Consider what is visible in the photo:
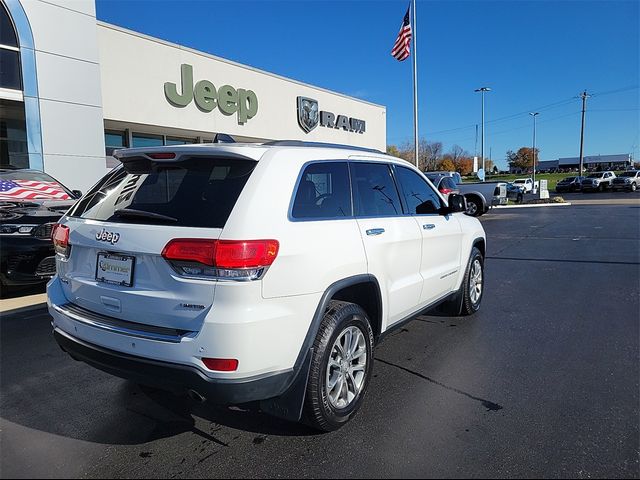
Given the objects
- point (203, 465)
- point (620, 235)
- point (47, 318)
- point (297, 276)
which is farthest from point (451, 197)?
point (620, 235)

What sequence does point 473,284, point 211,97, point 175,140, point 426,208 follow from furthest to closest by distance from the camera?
point 175,140
point 211,97
point 473,284
point 426,208

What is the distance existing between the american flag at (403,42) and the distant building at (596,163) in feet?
350

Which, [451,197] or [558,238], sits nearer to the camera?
[451,197]

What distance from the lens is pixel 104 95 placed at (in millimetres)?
13320

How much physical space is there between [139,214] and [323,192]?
Result: 3.87 ft

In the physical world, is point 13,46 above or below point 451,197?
above

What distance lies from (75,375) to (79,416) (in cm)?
78

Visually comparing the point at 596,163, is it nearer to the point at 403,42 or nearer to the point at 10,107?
the point at 403,42

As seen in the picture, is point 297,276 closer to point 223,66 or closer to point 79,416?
point 79,416

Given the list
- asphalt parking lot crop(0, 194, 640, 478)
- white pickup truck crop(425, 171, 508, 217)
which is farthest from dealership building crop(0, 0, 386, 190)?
white pickup truck crop(425, 171, 508, 217)

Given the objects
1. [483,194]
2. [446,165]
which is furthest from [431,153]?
[483,194]

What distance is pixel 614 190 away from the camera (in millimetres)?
47031

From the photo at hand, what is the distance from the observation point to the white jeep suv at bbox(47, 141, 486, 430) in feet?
7.66

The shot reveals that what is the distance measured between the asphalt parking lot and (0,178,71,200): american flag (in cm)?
276
